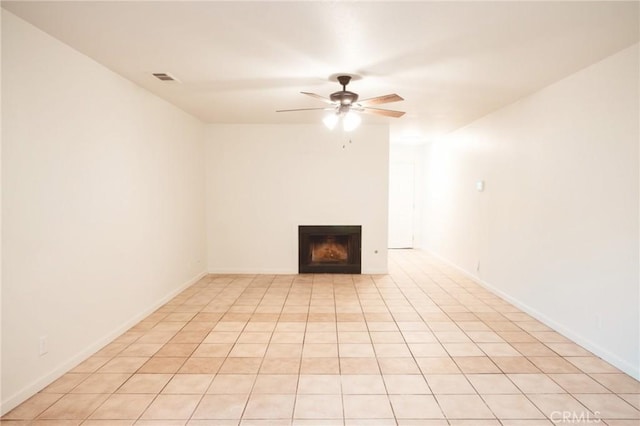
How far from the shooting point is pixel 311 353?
9.95 feet

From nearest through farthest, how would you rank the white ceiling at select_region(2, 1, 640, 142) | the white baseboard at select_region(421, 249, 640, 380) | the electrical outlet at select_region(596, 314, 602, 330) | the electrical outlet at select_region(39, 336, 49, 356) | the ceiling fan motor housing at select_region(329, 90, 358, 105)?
1. the white ceiling at select_region(2, 1, 640, 142)
2. the electrical outlet at select_region(39, 336, 49, 356)
3. the white baseboard at select_region(421, 249, 640, 380)
4. the electrical outlet at select_region(596, 314, 602, 330)
5. the ceiling fan motor housing at select_region(329, 90, 358, 105)

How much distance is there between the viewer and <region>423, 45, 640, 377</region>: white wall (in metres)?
2.71

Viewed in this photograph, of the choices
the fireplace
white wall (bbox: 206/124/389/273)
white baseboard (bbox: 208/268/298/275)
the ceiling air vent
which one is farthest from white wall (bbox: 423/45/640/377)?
the ceiling air vent

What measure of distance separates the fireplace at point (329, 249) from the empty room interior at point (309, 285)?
2.82 ft

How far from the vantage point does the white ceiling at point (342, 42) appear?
2152mm

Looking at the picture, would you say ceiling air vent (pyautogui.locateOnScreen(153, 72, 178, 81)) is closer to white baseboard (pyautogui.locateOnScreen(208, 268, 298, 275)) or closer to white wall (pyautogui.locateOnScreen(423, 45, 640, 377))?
white baseboard (pyautogui.locateOnScreen(208, 268, 298, 275))

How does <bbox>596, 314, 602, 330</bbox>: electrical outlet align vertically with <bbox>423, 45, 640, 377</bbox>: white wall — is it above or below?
below

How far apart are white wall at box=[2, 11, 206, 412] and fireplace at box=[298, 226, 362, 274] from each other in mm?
2295

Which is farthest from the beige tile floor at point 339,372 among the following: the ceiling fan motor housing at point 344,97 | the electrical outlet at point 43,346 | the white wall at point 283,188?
the ceiling fan motor housing at point 344,97

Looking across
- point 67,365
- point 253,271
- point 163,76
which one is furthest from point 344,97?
point 253,271

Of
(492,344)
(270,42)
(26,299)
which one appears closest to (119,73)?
(270,42)

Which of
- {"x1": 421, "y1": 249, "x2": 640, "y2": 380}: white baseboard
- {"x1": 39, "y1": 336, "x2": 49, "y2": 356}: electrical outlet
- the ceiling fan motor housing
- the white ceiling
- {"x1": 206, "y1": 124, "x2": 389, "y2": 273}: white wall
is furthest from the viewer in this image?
{"x1": 206, "y1": 124, "x2": 389, "y2": 273}: white wall

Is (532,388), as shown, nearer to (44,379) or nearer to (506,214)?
(506,214)

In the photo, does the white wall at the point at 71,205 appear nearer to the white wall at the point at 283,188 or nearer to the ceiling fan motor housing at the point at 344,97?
the white wall at the point at 283,188
